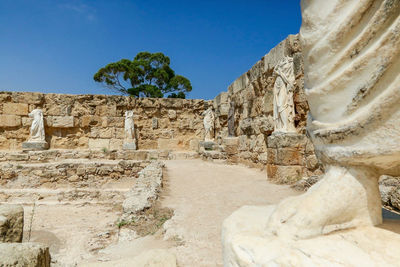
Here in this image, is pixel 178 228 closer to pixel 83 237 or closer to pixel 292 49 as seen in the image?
pixel 83 237

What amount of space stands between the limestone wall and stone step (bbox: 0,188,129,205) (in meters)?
4.37

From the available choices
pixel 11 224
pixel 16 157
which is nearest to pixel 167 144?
pixel 16 157

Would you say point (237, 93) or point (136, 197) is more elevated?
point (237, 93)

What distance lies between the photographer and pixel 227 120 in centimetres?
1042

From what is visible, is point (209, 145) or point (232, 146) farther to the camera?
point (209, 145)

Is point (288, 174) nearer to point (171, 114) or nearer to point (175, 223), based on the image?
point (175, 223)

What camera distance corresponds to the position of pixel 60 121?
1067cm

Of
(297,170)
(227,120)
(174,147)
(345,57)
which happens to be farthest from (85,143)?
(345,57)

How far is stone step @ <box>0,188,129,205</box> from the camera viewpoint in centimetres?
643

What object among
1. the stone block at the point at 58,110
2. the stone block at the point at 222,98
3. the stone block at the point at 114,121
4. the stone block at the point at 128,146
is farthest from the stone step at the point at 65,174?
the stone block at the point at 222,98

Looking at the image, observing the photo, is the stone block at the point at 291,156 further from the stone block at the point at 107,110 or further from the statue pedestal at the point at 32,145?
the statue pedestal at the point at 32,145

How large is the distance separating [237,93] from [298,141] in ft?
14.0

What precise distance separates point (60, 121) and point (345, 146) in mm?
11372

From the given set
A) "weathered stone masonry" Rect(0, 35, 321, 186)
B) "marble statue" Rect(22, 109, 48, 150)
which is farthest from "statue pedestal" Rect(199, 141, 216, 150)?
"marble statue" Rect(22, 109, 48, 150)
